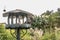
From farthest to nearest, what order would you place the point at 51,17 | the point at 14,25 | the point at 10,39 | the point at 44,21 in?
the point at 44,21
the point at 51,17
the point at 10,39
the point at 14,25

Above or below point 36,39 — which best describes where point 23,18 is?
above

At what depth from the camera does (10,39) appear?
419 inches

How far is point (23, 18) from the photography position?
22.8ft

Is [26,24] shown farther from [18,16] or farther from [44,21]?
[44,21]

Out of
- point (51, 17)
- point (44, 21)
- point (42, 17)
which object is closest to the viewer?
point (51, 17)

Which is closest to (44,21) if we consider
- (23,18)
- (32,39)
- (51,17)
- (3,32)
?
(51,17)

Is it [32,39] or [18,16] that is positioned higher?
[18,16]

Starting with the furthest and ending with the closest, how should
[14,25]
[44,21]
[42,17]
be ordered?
1. [42,17]
2. [44,21]
3. [14,25]

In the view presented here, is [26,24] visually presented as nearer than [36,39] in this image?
Yes

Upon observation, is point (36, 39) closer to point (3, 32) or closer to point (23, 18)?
point (3, 32)

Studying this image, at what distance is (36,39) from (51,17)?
439cm

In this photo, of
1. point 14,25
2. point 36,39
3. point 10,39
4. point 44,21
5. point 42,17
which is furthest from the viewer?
point 42,17

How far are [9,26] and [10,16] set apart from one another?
0.33 metres

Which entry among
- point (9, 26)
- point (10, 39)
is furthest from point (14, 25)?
point (10, 39)
